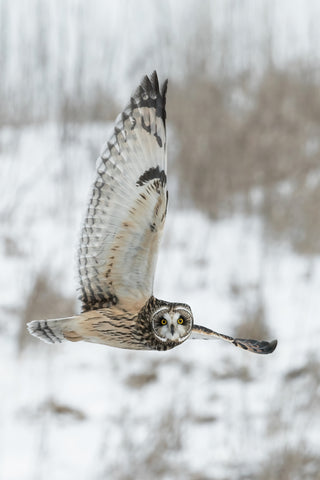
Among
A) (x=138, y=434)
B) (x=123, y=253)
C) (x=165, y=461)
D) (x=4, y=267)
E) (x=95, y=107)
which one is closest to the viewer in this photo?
(x=123, y=253)

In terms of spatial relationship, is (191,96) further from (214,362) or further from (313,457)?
(313,457)

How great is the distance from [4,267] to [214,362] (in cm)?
234

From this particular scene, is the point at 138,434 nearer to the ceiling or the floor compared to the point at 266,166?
nearer to the floor

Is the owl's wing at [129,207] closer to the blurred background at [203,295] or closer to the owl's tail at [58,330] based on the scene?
the owl's tail at [58,330]

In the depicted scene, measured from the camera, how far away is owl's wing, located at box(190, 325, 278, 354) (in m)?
1.56

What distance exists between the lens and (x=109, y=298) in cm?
174

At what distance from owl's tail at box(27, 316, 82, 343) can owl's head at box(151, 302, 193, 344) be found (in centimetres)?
18

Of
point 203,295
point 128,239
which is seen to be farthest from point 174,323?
point 203,295

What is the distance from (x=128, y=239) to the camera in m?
1.64

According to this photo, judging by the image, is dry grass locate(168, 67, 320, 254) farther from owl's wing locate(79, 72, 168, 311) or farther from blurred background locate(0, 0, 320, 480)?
owl's wing locate(79, 72, 168, 311)

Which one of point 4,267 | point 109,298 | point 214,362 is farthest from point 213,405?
point 109,298

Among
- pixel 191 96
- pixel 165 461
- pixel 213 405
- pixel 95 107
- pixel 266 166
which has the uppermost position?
pixel 191 96

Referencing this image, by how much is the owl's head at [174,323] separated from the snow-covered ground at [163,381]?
4.27 m

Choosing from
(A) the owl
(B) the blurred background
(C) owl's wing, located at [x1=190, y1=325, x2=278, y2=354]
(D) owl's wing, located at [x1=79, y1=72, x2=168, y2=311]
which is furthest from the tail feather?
(B) the blurred background
